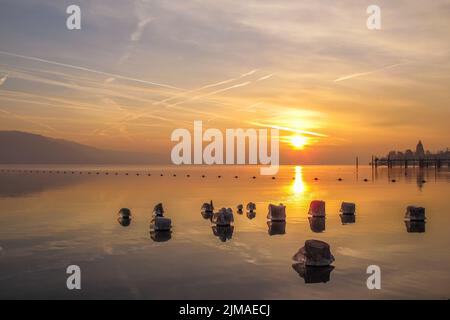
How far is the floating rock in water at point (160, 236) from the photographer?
3409cm

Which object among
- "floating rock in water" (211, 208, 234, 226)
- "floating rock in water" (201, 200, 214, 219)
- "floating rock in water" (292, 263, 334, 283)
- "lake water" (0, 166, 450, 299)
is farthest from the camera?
"floating rock in water" (201, 200, 214, 219)

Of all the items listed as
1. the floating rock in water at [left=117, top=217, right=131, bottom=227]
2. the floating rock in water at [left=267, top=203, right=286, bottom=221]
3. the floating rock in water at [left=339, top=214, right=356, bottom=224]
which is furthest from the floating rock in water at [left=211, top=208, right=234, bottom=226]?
the floating rock in water at [left=339, top=214, right=356, bottom=224]

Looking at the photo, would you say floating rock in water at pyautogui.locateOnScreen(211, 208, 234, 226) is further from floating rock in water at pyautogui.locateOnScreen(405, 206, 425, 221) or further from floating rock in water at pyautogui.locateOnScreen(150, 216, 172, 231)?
floating rock in water at pyautogui.locateOnScreen(405, 206, 425, 221)

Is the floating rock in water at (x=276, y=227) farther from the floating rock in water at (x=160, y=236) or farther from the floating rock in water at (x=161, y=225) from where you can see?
the floating rock in water at (x=161, y=225)

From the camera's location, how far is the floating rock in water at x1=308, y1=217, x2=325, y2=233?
128ft

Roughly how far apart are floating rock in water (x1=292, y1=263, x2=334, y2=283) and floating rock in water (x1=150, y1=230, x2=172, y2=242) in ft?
39.1

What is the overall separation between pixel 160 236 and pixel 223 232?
515 centimetres

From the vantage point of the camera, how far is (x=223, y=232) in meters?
37.5

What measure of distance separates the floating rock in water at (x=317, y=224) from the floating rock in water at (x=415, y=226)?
6.94 metres

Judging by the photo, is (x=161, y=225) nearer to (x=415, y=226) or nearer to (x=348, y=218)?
(x=348, y=218)

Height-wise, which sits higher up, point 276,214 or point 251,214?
point 276,214

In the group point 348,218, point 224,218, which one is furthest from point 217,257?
point 348,218

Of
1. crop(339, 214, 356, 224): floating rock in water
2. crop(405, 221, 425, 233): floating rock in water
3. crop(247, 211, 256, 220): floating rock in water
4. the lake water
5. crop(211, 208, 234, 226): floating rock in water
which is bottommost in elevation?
the lake water
